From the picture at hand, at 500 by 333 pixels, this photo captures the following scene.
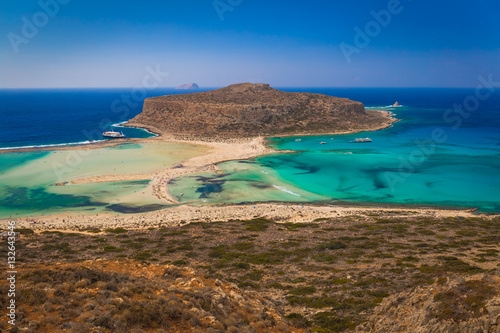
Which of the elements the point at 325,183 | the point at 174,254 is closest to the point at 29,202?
the point at 174,254

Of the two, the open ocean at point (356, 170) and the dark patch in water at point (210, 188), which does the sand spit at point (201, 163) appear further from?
the dark patch in water at point (210, 188)

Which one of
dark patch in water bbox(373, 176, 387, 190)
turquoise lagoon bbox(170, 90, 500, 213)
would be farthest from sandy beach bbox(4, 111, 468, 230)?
dark patch in water bbox(373, 176, 387, 190)

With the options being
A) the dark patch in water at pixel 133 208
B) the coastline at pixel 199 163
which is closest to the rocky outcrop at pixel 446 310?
the coastline at pixel 199 163

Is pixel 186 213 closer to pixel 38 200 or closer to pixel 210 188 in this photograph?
pixel 210 188

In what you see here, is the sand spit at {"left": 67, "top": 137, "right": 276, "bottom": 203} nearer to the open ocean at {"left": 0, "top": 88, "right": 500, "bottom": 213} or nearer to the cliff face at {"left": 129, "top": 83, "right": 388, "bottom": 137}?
the open ocean at {"left": 0, "top": 88, "right": 500, "bottom": 213}

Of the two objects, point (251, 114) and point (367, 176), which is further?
point (251, 114)

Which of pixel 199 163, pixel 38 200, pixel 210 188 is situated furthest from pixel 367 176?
pixel 38 200
